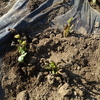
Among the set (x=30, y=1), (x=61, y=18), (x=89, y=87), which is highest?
(x=30, y=1)

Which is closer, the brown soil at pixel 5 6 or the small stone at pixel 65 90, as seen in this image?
A: the small stone at pixel 65 90

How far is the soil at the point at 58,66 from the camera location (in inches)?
79.7

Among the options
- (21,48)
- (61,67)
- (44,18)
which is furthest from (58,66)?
(44,18)

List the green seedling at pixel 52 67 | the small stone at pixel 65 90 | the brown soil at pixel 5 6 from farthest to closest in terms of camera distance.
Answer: the brown soil at pixel 5 6, the green seedling at pixel 52 67, the small stone at pixel 65 90

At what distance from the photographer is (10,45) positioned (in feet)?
7.87

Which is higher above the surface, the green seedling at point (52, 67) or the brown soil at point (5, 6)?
the brown soil at point (5, 6)

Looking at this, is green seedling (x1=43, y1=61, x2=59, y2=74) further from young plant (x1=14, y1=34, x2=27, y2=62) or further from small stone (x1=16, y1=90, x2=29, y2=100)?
small stone (x1=16, y1=90, x2=29, y2=100)

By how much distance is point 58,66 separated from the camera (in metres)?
2.18

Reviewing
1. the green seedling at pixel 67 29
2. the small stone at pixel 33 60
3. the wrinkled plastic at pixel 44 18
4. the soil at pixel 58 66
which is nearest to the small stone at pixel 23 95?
the soil at pixel 58 66

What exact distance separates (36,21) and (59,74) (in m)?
1.03

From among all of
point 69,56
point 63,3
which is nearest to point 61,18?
point 63,3

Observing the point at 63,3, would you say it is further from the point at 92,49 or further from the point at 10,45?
the point at 10,45

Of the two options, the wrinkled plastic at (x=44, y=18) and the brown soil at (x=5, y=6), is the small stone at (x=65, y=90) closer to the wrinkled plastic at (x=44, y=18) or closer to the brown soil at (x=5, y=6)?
the wrinkled plastic at (x=44, y=18)

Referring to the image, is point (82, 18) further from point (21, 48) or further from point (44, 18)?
point (21, 48)
